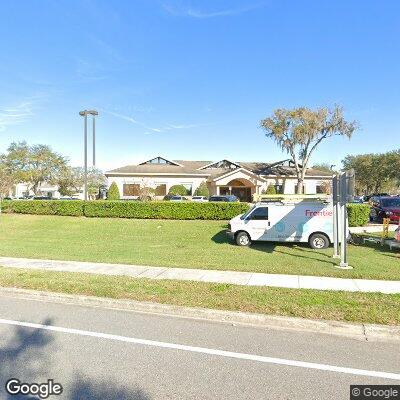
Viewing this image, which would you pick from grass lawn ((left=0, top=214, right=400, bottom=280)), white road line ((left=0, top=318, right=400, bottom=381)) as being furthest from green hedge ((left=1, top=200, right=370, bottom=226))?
white road line ((left=0, top=318, right=400, bottom=381))

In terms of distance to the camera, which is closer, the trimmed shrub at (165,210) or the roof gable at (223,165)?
the trimmed shrub at (165,210)

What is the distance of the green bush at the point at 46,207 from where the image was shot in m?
21.7

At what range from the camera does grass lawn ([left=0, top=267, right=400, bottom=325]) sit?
216 inches

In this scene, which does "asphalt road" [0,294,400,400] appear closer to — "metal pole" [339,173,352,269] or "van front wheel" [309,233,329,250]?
"metal pole" [339,173,352,269]

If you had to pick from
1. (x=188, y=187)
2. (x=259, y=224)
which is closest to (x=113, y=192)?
(x=188, y=187)

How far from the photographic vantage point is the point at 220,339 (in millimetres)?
4773

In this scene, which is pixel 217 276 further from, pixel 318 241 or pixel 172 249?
pixel 318 241

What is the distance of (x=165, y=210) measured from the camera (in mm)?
19516

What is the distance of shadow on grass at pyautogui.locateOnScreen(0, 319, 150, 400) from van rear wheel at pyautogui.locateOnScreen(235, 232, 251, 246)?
9.15m

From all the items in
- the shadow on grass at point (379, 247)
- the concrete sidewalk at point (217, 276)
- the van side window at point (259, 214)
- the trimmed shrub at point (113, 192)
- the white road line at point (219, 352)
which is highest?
the trimmed shrub at point (113, 192)

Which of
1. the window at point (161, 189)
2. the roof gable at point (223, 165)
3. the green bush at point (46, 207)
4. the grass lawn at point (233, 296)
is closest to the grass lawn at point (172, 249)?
the green bush at point (46, 207)

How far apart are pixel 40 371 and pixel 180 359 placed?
1575mm

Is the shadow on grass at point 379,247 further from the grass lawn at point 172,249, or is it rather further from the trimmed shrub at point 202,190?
the trimmed shrub at point 202,190

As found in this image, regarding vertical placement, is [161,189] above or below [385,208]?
above
